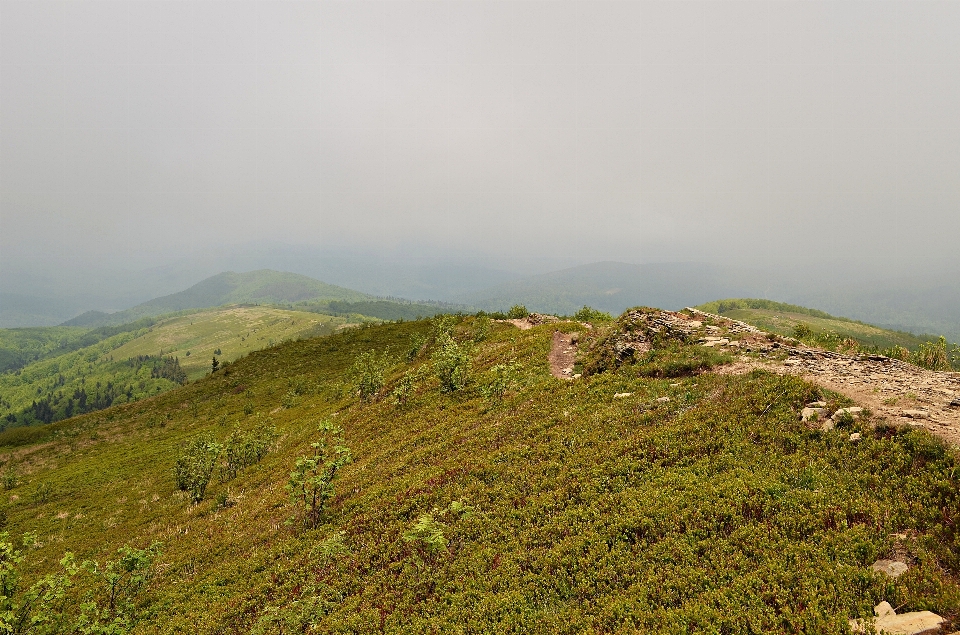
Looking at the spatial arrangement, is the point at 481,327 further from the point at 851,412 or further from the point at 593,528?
the point at 851,412

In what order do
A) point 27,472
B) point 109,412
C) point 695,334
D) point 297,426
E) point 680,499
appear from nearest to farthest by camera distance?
1. point 680,499
2. point 695,334
3. point 297,426
4. point 27,472
5. point 109,412

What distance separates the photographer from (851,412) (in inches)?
461

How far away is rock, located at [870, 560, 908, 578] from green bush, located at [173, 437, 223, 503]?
3717cm

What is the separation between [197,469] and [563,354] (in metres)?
32.2

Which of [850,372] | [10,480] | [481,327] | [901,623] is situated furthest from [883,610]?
[10,480]

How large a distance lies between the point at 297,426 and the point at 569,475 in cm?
3446

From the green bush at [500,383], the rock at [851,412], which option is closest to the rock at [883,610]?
the rock at [851,412]

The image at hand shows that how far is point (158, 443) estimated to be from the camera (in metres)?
47.4

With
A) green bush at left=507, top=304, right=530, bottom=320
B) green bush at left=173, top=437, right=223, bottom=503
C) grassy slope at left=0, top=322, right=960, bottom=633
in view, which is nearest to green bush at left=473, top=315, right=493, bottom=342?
green bush at left=507, top=304, right=530, bottom=320

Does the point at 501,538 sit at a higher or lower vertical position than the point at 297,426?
higher

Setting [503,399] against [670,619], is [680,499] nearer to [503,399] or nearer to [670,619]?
[670,619]

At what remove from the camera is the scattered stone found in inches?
245

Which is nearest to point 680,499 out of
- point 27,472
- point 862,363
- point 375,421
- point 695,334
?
point 862,363

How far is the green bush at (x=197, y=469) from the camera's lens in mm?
29484
